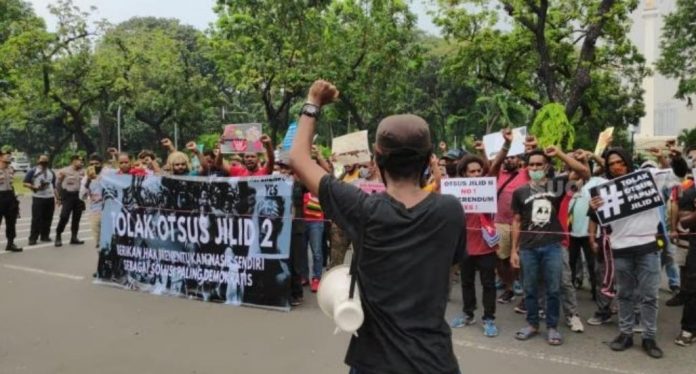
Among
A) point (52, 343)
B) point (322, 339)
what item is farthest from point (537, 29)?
point (52, 343)

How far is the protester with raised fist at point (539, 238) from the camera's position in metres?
5.63

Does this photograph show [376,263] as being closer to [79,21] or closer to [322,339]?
[322,339]

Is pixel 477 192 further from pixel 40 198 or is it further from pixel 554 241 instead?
pixel 40 198

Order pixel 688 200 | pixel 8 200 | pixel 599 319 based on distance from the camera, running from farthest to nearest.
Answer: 1. pixel 8 200
2. pixel 688 200
3. pixel 599 319

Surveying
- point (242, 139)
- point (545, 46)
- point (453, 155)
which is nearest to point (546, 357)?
point (453, 155)

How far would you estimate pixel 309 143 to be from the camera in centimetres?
232

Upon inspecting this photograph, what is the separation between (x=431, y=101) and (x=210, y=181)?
133 feet

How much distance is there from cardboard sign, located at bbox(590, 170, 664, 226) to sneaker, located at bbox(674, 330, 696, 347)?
1.26m

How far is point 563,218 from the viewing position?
19.6ft

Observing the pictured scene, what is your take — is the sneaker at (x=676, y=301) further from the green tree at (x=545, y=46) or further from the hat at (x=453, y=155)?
the green tree at (x=545, y=46)

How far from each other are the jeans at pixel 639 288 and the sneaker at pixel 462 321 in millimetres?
1421

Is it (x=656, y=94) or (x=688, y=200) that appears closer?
(x=688, y=200)

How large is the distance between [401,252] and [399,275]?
8 centimetres

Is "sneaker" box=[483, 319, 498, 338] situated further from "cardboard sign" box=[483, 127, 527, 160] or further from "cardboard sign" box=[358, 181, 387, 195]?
"cardboard sign" box=[358, 181, 387, 195]
